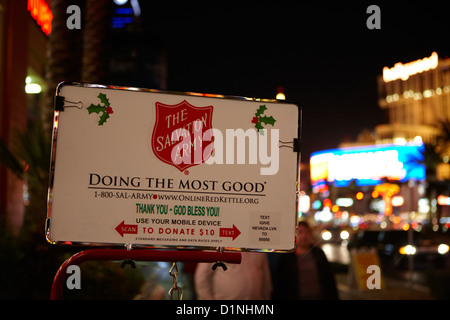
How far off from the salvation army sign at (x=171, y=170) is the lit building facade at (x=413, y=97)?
424 ft

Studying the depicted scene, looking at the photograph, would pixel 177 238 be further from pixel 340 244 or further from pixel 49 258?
pixel 340 244

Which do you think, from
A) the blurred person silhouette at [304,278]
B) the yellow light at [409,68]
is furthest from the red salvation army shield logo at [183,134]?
the yellow light at [409,68]

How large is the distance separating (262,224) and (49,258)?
5443mm

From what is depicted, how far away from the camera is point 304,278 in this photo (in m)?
5.86

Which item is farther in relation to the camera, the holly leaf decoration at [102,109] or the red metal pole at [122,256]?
the holly leaf decoration at [102,109]

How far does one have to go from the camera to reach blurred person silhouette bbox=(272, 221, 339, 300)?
583 centimetres

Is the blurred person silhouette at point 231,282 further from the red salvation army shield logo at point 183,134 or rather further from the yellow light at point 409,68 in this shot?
the yellow light at point 409,68

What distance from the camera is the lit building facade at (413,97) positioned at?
13475 centimetres

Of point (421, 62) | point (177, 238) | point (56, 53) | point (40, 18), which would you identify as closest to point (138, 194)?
point (177, 238)

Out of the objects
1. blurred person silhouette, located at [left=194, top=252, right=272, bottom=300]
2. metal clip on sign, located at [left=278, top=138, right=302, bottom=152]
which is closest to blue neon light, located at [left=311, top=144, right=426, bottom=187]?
blurred person silhouette, located at [left=194, top=252, right=272, bottom=300]

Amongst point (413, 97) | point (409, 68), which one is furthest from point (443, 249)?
point (413, 97)

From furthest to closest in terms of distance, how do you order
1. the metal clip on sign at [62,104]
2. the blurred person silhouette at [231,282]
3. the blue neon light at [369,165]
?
1. the blue neon light at [369,165]
2. the blurred person silhouette at [231,282]
3. the metal clip on sign at [62,104]

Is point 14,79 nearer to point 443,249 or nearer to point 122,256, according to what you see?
point 122,256

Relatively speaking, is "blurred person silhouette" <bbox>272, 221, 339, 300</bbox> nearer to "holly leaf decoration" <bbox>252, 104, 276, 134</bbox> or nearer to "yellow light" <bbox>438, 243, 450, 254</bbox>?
"holly leaf decoration" <bbox>252, 104, 276, 134</bbox>
